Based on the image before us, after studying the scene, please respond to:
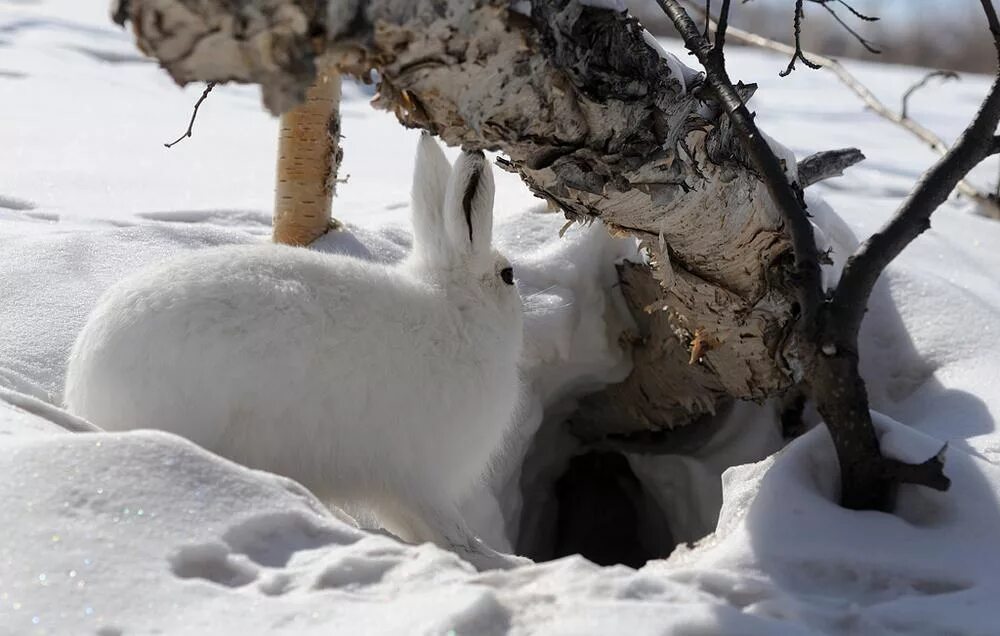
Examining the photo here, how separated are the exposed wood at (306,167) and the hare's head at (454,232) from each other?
1213 millimetres

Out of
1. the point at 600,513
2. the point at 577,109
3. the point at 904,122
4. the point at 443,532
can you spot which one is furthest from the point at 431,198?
the point at 600,513

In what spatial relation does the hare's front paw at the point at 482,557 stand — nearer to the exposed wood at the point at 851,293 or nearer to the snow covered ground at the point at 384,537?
the snow covered ground at the point at 384,537

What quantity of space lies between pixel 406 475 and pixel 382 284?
48 cm

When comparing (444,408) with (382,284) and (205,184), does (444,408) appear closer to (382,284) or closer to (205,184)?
(382,284)

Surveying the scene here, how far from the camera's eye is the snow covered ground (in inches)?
66.7

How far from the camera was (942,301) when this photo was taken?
3.95 m

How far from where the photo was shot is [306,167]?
4.11m

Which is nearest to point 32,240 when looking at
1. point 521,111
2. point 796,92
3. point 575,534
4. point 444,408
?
point 444,408

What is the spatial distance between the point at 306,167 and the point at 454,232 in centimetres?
141

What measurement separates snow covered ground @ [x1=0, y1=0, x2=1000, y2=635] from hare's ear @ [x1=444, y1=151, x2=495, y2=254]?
0.95 metres

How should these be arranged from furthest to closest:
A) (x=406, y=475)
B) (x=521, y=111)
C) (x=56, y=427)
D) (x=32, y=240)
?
(x=32, y=240)
(x=406, y=475)
(x=56, y=427)
(x=521, y=111)

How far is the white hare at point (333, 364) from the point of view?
2.36m

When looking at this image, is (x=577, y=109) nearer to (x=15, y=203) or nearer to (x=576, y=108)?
(x=576, y=108)

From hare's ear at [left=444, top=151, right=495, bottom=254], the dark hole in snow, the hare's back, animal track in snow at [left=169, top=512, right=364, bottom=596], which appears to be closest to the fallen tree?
hare's ear at [left=444, top=151, right=495, bottom=254]
